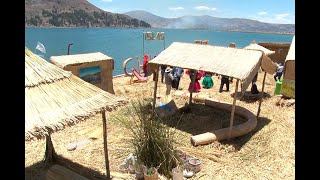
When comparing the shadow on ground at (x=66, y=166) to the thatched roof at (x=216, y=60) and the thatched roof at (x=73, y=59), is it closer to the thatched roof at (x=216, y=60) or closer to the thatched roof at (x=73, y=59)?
the thatched roof at (x=216, y=60)

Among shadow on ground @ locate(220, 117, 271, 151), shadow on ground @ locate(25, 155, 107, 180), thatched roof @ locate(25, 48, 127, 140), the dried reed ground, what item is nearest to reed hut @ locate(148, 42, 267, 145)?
shadow on ground @ locate(220, 117, 271, 151)

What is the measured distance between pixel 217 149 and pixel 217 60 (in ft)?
9.74

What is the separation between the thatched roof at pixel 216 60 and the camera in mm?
9297

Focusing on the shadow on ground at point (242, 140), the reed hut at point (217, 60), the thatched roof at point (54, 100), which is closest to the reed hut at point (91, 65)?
the reed hut at point (217, 60)

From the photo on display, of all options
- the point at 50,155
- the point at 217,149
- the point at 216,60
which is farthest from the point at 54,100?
the point at 216,60

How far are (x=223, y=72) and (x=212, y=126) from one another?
6.78ft

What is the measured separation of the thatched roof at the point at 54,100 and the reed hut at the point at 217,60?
12.9 ft

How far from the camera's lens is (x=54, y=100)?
602 centimetres

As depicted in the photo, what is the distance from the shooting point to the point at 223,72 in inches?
366

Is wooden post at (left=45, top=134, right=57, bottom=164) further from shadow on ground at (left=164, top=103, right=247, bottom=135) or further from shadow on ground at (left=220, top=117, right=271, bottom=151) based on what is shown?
shadow on ground at (left=220, top=117, right=271, bottom=151)

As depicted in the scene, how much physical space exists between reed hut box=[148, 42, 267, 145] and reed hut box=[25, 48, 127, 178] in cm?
396

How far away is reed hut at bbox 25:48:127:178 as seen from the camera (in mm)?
5383
